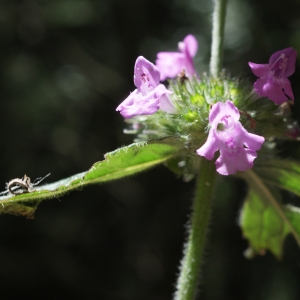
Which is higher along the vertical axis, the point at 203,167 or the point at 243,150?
the point at 203,167

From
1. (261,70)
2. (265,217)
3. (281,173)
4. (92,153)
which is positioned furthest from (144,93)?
(92,153)

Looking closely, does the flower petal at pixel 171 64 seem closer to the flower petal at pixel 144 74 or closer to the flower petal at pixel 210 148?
the flower petal at pixel 144 74

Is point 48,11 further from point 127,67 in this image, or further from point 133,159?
point 133,159

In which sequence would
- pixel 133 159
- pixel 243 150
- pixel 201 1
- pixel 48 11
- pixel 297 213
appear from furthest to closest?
pixel 48 11
pixel 201 1
pixel 297 213
pixel 133 159
pixel 243 150

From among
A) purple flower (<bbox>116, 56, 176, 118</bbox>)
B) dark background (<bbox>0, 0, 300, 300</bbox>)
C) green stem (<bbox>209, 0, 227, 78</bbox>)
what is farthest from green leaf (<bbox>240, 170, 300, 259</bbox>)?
dark background (<bbox>0, 0, 300, 300</bbox>)

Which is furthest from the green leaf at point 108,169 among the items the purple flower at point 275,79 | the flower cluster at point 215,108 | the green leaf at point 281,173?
the green leaf at point 281,173

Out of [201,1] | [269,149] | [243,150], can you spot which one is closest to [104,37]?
[201,1]

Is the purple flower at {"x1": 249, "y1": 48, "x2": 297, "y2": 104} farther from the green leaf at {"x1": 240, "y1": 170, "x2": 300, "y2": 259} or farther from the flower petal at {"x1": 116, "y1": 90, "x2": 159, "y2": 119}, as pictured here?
the green leaf at {"x1": 240, "y1": 170, "x2": 300, "y2": 259}
